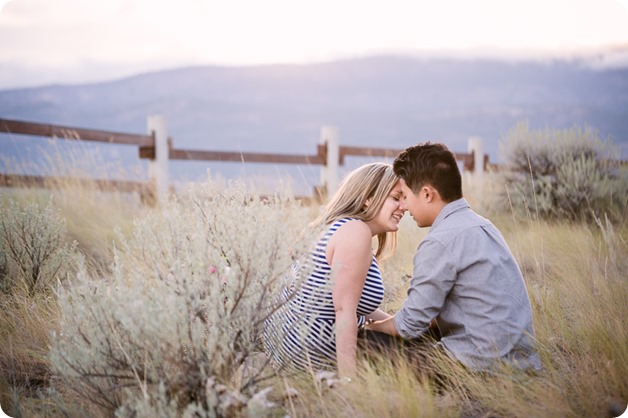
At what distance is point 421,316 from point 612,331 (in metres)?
1.11

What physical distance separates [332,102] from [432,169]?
100322 mm

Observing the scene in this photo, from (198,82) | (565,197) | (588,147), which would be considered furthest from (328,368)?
(198,82)

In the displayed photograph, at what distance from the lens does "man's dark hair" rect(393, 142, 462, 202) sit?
9.94 ft

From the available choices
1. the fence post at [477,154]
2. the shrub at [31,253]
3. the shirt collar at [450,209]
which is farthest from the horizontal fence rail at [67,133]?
the fence post at [477,154]

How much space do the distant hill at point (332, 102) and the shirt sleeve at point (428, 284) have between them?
72.8m

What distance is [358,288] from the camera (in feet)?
9.95

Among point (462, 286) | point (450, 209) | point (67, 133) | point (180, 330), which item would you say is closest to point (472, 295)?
point (462, 286)

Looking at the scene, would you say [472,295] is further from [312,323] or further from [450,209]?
[312,323]

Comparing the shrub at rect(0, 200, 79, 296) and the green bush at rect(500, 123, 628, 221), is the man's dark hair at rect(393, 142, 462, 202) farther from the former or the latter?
the green bush at rect(500, 123, 628, 221)

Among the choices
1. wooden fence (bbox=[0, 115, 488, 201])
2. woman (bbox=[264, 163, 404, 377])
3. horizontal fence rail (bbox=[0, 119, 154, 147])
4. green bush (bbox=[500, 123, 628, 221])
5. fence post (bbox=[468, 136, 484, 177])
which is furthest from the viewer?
fence post (bbox=[468, 136, 484, 177])

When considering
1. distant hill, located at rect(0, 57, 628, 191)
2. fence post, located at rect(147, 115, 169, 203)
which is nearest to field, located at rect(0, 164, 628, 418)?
fence post, located at rect(147, 115, 169, 203)

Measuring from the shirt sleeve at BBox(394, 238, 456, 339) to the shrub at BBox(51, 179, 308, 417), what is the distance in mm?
607

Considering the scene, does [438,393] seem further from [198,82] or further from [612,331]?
[198,82]

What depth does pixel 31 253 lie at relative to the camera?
14.9ft
